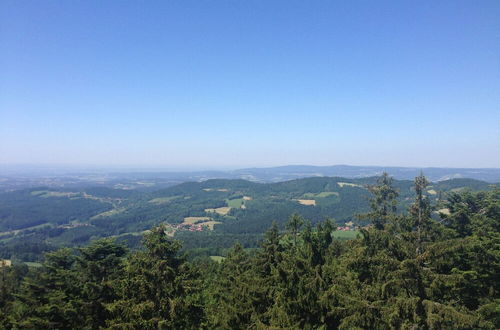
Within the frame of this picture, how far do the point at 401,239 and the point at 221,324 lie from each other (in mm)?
10495

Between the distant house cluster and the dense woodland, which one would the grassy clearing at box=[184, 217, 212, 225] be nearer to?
the distant house cluster

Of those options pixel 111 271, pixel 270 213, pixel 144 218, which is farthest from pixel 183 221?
pixel 111 271

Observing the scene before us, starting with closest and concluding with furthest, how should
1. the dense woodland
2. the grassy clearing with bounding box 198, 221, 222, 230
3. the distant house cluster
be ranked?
1. the dense woodland
2. the distant house cluster
3. the grassy clearing with bounding box 198, 221, 222, 230

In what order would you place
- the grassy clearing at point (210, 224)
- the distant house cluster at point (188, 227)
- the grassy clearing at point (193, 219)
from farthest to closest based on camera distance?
the grassy clearing at point (193, 219) < the grassy clearing at point (210, 224) < the distant house cluster at point (188, 227)

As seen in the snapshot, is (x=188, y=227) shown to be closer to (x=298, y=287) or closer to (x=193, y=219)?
(x=193, y=219)

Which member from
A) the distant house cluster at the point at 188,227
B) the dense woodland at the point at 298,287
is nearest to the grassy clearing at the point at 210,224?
the distant house cluster at the point at 188,227

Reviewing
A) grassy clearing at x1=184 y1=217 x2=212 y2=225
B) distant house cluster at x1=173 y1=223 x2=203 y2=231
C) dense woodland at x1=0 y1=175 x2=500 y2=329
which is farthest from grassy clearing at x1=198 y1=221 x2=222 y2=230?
dense woodland at x1=0 y1=175 x2=500 y2=329

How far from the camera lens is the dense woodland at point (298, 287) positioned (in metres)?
12.2

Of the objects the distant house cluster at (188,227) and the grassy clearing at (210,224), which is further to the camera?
the grassy clearing at (210,224)

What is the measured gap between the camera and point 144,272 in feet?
43.8

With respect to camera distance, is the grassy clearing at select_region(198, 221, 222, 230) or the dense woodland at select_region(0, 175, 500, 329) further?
the grassy clearing at select_region(198, 221, 222, 230)

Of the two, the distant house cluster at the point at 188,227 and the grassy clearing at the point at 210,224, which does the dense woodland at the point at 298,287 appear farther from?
the grassy clearing at the point at 210,224

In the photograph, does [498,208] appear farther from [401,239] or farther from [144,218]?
[144,218]

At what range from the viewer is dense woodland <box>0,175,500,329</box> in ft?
39.9
